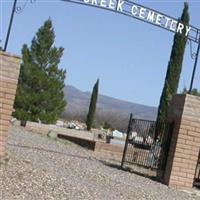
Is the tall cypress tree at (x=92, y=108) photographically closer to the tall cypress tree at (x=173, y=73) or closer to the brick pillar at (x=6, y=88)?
the tall cypress tree at (x=173, y=73)

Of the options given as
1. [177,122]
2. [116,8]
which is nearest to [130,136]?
[177,122]

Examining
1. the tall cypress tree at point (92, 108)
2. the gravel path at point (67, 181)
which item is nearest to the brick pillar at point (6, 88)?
the gravel path at point (67, 181)

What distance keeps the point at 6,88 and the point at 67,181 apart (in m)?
1.97

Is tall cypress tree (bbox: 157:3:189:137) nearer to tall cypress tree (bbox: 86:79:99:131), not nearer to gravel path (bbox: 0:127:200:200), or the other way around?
gravel path (bbox: 0:127:200:200)

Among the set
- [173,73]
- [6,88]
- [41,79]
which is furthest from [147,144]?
[41,79]

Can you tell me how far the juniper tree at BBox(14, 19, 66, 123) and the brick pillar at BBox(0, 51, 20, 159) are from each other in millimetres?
26540

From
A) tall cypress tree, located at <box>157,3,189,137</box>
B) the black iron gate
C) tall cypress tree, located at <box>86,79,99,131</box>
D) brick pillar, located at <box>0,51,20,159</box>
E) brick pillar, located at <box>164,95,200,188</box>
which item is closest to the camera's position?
brick pillar, located at <box>0,51,20,159</box>

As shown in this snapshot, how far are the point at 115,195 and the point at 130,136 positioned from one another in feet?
17.8

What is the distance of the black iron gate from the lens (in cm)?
1376

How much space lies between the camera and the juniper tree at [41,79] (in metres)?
38.0

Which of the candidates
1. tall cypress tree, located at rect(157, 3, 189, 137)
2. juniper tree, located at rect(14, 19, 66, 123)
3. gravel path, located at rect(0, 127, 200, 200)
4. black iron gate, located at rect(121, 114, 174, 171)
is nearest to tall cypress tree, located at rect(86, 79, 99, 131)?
juniper tree, located at rect(14, 19, 66, 123)

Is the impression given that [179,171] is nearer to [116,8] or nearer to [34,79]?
[116,8]

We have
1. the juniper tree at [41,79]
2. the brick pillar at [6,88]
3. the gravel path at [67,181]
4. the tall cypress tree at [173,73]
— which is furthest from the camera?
the juniper tree at [41,79]

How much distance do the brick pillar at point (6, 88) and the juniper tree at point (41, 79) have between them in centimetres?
2654
